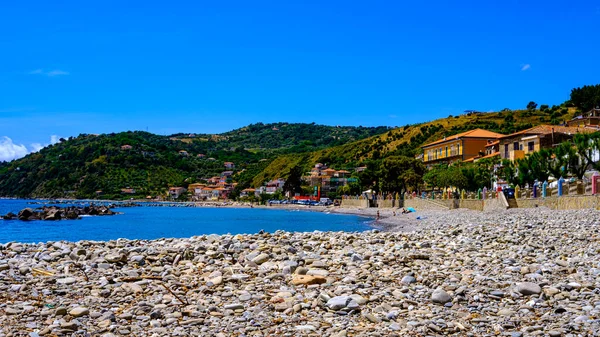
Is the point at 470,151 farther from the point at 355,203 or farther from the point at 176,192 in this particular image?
the point at 176,192

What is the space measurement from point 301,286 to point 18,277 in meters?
5.66

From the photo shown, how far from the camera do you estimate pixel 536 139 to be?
6147 cm

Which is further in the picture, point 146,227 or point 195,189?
point 195,189

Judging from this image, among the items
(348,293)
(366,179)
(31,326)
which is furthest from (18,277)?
(366,179)

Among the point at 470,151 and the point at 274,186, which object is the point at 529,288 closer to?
the point at 470,151

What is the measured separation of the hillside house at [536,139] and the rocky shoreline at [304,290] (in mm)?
50699

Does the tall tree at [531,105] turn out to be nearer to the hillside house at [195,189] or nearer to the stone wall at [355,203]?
the stone wall at [355,203]

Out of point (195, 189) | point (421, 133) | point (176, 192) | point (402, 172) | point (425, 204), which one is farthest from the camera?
point (195, 189)

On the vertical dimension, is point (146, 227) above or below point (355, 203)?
below

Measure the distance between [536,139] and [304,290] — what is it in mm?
58503

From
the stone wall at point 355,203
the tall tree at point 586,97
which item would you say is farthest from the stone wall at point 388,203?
the tall tree at point 586,97

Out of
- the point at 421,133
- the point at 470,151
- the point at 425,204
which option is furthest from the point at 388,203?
the point at 421,133

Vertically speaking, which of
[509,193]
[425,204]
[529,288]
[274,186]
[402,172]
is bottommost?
[529,288]

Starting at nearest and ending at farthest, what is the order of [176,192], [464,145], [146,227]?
[146,227] → [464,145] → [176,192]
